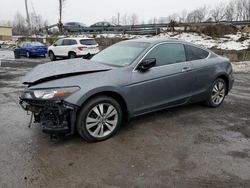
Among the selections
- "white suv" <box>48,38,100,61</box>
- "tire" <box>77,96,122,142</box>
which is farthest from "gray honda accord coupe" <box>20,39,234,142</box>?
"white suv" <box>48,38,100,61</box>

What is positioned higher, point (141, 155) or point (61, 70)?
point (61, 70)

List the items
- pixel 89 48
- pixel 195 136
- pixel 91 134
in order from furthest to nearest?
pixel 89 48
pixel 195 136
pixel 91 134

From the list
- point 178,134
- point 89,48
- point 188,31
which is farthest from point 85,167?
point 188,31

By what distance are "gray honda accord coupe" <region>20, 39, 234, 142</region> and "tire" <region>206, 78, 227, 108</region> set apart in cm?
9

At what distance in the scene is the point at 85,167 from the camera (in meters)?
3.57

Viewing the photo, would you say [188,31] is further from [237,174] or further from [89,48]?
[237,174]

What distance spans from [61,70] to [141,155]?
6.04 feet

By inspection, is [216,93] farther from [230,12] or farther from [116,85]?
[230,12]

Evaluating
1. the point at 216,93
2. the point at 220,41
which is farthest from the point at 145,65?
the point at 220,41

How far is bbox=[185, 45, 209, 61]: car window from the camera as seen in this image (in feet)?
18.3

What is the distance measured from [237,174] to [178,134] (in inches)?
54.9

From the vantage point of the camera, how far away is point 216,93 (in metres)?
6.13

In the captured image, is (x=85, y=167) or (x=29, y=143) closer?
(x=85, y=167)

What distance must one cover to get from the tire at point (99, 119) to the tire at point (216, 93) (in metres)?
2.48
